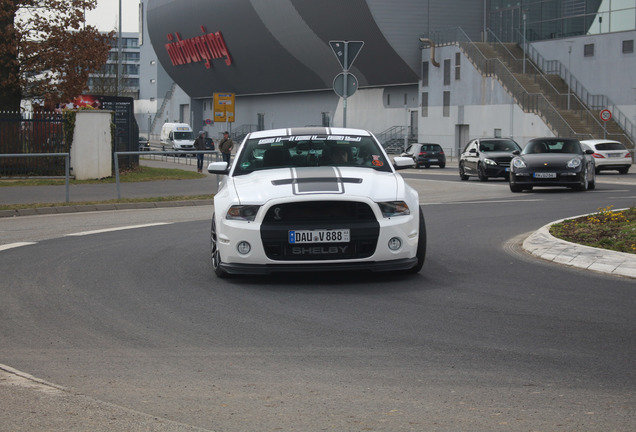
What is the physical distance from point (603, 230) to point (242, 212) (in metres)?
5.48

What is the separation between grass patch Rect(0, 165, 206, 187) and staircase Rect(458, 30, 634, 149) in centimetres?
2475

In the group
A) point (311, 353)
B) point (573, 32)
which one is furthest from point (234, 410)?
point (573, 32)

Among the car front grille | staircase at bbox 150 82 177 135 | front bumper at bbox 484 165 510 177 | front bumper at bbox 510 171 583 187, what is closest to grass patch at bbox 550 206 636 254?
the car front grille

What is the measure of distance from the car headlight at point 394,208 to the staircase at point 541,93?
44290 millimetres

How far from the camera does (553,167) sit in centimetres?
2580

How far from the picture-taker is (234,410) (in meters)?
5.06

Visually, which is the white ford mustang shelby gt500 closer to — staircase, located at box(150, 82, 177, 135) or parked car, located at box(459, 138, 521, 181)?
parked car, located at box(459, 138, 521, 181)

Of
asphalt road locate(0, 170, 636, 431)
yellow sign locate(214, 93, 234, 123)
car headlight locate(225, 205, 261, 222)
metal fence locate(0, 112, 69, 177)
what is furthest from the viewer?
yellow sign locate(214, 93, 234, 123)

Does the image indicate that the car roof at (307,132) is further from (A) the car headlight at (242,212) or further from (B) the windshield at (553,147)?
(B) the windshield at (553,147)

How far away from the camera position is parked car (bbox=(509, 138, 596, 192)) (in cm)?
2570

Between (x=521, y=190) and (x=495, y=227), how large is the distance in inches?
448

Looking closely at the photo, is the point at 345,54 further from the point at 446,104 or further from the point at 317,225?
the point at 446,104

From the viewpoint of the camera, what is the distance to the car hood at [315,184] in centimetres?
927

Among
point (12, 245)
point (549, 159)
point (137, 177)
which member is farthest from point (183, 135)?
point (12, 245)
